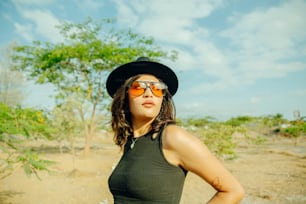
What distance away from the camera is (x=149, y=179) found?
1.38m

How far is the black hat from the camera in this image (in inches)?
69.4

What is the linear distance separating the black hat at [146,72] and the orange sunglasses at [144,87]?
0.09 meters

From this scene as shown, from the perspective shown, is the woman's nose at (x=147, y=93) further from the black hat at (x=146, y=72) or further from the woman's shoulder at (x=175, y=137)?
the woman's shoulder at (x=175, y=137)

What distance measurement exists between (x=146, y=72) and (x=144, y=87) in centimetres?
15

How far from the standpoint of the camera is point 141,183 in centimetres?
138

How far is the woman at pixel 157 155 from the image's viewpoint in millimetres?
1322

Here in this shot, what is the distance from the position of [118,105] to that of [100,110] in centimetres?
1272

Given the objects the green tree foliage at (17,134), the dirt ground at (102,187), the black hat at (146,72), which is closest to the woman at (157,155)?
the black hat at (146,72)

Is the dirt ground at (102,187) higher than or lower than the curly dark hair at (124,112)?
lower

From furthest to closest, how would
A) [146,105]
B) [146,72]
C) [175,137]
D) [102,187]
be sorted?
[102,187], [146,72], [146,105], [175,137]

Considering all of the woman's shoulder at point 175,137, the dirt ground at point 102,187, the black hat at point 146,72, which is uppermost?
the black hat at point 146,72

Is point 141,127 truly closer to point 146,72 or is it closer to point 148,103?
point 148,103

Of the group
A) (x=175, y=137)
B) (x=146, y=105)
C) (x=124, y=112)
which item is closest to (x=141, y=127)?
(x=146, y=105)

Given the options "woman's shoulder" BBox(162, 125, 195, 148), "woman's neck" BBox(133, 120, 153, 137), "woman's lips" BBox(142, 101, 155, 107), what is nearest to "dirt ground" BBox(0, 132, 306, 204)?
"woman's neck" BBox(133, 120, 153, 137)
